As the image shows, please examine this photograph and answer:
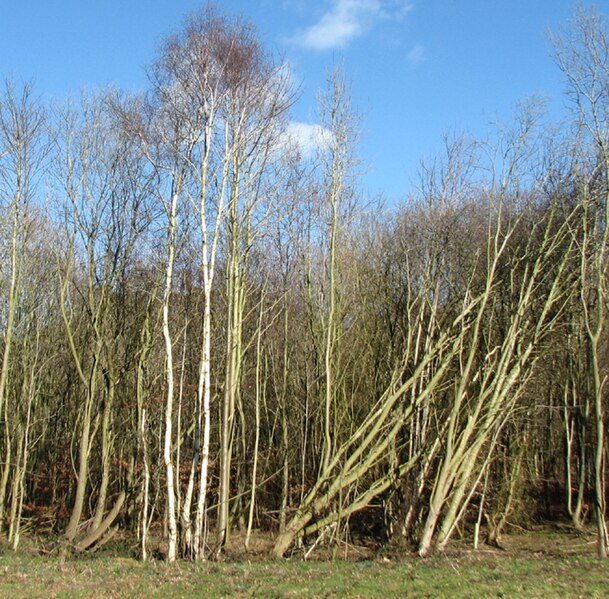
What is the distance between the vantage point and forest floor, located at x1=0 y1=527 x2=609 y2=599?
24.7ft

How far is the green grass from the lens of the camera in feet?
24.7

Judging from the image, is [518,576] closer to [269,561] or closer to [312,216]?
[269,561]

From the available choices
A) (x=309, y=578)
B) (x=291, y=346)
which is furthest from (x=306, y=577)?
(x=291, y=346)

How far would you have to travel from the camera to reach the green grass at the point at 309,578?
752 cm

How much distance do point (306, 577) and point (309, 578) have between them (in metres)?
0.12

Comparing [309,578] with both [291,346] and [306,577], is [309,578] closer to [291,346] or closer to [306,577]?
[306,577]

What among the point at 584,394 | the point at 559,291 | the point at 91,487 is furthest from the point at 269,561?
the point at 584,394

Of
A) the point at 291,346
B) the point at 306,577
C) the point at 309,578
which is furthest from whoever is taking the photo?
the point at 291,346

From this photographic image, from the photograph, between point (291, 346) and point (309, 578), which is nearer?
point (309, 578)

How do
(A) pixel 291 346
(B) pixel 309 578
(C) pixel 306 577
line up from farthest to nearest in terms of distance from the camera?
1. (A) pixel 291 346
2. (C) pixel 306 577
3. (B) pixel 309 578

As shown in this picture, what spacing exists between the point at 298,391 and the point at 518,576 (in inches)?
335

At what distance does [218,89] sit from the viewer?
11.9 metres

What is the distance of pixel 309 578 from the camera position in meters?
8.61

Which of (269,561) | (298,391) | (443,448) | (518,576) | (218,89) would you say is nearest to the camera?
(518,576)
